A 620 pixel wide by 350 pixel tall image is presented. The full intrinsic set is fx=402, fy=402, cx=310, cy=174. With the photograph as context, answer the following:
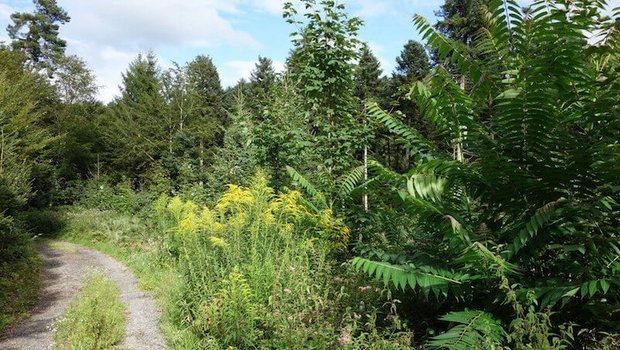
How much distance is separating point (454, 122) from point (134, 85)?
38271 mm

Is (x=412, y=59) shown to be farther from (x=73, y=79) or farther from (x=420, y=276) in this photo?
(x=420, y=276)

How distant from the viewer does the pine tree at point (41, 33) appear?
34719 mm

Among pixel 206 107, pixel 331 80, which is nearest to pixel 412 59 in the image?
pixel 206 107

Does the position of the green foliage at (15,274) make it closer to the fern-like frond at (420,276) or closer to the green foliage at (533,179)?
the fern-like frond at (420,276)

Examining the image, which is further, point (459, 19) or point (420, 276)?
point (459, 19)

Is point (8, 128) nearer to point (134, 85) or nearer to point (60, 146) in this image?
point (60, 146)

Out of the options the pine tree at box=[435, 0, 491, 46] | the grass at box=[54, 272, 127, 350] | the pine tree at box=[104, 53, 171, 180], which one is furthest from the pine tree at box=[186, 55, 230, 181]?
the pine tree at box=[435, 0, 491, 46]

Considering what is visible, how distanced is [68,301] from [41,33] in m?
37.6

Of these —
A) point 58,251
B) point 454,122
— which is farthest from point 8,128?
point 454,122

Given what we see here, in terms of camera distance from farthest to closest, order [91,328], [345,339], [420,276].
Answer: [91,328] → [345,339] → [420,276]

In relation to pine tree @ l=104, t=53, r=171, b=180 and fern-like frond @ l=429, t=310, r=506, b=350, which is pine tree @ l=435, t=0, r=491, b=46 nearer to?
pine tree @ l=104, t=53, r=171, b=180

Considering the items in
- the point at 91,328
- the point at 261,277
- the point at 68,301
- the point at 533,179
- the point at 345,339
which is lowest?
the point at 68,301

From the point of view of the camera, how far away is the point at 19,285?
834cm

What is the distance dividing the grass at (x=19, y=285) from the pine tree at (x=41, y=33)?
96.6 ft
